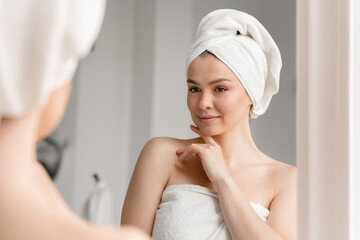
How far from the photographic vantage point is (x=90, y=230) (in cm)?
65

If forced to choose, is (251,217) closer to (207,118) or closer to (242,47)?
(207,118)

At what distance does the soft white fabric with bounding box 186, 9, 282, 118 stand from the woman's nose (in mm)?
97

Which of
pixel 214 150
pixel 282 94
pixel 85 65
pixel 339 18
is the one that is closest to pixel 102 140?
pixel 85 65

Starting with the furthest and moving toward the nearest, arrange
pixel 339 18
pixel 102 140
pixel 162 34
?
pixel 102 140 < pixel 162 34 < pixel 339 18

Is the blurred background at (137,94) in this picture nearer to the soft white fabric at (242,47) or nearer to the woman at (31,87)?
the soft white fabric at (242,47)

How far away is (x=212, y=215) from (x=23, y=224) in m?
0.87

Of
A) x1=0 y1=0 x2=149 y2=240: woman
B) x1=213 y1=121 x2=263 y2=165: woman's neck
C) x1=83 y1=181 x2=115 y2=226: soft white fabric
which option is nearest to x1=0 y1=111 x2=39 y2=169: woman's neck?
x1=0 y1=0 x2=149 y2=240: woman

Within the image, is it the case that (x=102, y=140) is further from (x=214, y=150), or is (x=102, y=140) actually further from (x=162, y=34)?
(x=214, y=150)

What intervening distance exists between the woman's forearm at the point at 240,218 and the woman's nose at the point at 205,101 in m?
0.19

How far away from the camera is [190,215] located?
1449 millimetres

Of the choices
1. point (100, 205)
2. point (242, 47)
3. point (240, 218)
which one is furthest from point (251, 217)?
point (100, 205)

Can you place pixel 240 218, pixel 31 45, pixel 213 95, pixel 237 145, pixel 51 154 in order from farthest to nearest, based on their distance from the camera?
pixel 51 154 < pixel 237 145 < pixel 213 95 < pixel 240 218 < pixel 31 45

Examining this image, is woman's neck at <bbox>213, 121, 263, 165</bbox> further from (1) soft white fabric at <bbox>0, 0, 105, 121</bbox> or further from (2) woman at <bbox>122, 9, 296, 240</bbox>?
(1) soft white fabric at <bbox>0, 0, 105, 121</bbox>

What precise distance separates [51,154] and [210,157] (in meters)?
2.64
